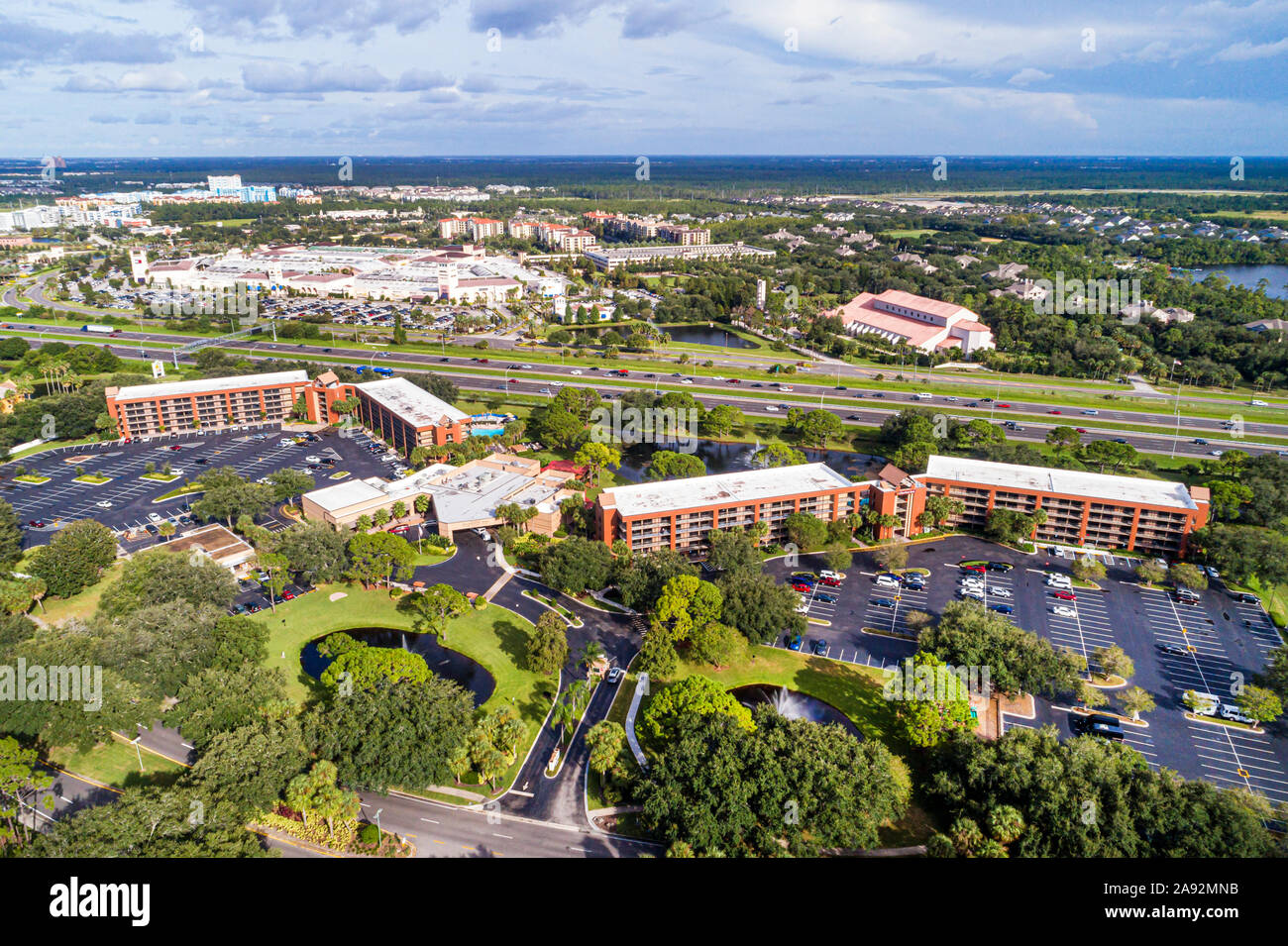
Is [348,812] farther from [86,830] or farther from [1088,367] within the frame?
[1088,367]

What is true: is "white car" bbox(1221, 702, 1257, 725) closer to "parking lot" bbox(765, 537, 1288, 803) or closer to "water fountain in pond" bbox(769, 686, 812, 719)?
"parking lot" bbox(765, 537, 1288, 803)

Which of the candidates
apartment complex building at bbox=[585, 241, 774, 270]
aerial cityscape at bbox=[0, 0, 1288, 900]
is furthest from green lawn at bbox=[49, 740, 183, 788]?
apartment complex building at bbox=[585, 241, 774, 270]

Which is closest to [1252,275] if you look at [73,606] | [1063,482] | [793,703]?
[1063,482]

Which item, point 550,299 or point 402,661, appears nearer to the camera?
point 402,661

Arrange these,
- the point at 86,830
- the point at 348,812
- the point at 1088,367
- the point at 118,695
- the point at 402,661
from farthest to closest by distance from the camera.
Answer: the point at 1088,367 < the point at 402,661 < the point at 118,695 < the point at 348,812 < the point at 86,830

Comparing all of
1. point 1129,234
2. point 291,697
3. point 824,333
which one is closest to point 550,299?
point 824,333
